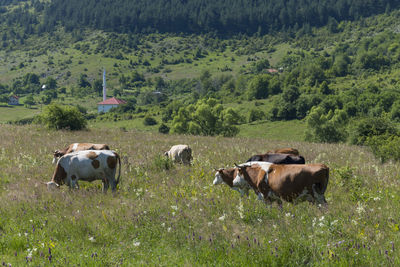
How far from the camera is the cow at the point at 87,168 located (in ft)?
34.5

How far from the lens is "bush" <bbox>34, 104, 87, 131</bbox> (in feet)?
92.6

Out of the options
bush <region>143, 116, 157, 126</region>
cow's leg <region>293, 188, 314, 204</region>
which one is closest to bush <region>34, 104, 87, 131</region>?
cow's leg <region>293, 188, 314, 204</region>

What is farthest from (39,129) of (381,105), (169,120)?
(381,105)

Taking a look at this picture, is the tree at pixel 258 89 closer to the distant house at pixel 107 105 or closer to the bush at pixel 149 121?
the bush at pixel 149 121

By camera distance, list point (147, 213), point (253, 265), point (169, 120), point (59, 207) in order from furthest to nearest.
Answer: point (169, 120)
point (59, 207)
point (147, 213)
point (253, 265)

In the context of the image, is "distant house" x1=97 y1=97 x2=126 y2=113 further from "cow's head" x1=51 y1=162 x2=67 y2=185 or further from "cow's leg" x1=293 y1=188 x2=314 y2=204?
"cow's leg" x1=293 y1=188 x2=314 y2=204

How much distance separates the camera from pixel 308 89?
14650cm

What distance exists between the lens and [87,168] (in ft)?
34.5

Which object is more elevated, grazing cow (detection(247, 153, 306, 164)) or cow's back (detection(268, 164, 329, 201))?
cow's back (detection(268, 164, 329, 201))

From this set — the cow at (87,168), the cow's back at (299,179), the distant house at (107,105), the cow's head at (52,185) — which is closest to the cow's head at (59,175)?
the cow at (87,168)

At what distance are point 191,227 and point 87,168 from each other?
4803mm

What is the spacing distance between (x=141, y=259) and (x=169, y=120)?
113645 millimetres

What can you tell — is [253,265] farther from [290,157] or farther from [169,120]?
[169,120]

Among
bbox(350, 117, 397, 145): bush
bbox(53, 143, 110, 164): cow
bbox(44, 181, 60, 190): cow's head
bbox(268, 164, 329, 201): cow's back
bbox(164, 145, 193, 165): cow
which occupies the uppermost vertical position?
bbox(268, 164, 329, 201): cow's back
